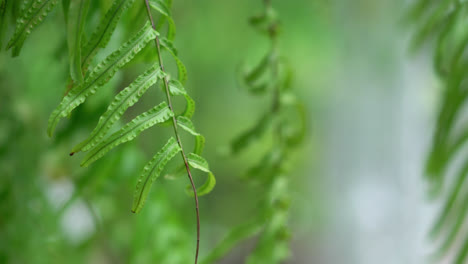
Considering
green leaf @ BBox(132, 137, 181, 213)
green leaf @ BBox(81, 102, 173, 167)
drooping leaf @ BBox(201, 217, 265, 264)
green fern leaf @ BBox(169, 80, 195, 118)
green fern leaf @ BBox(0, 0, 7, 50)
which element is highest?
green fern leaf @ BBox(0, 0, 7, 50)

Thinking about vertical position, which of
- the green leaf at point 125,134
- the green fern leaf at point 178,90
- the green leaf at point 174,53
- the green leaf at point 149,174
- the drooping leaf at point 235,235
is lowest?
the drooping leaf at point 235,235

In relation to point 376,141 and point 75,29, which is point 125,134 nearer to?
point 75,29

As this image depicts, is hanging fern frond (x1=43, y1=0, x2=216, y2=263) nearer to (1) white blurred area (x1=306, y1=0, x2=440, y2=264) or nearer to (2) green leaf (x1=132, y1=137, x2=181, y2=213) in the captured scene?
(2) green leaf (x1=132, y1=137, x2=181, y2=213)

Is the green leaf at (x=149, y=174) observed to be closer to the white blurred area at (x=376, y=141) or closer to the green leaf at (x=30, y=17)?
the green leaf at (x=30, y=17)

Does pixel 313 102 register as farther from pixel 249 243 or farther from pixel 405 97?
pixel 249 243

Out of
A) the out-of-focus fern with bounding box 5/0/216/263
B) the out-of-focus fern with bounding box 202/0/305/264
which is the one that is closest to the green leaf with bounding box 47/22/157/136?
the out-of-focus fern with bounding box 5/0/216/263

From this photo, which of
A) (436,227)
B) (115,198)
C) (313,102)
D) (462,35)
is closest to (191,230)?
(115,198)

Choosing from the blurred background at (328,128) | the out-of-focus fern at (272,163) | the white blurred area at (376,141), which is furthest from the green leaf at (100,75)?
the white blurred area at (376,141)
